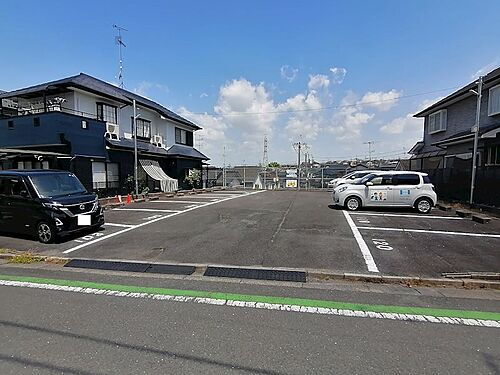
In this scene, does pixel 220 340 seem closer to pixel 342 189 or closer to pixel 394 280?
pixel 394 280

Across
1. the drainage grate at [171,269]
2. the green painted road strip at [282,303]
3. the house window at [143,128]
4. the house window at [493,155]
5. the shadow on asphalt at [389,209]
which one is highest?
the house window at [143,128]

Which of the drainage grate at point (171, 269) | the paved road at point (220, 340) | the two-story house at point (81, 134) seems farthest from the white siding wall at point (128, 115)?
the paved road at point (220, 340)

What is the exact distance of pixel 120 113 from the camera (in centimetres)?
1839

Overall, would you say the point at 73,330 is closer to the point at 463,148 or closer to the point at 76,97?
the point at 76,97

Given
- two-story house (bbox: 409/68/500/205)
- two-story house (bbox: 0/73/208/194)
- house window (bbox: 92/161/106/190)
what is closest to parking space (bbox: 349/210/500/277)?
two-story house (bbox: 409/68/500/205)

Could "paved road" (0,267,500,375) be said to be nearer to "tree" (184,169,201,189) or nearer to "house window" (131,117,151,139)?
"house window" (131,117,151,139)

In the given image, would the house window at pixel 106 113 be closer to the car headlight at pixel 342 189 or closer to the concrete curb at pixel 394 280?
the car headlight at pixel 342 189

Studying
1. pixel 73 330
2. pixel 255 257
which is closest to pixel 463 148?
pixel 255 257

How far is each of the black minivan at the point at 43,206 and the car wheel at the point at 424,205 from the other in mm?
11984

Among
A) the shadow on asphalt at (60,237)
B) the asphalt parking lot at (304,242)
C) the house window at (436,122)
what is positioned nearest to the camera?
the asphalt parking lot at (304,242)

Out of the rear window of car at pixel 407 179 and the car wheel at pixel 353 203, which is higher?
the rear window of car at pixel 407 179

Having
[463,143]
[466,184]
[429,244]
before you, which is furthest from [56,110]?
[463,143]

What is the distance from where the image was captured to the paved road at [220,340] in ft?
8.28

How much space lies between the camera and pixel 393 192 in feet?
37.8
